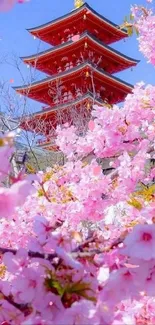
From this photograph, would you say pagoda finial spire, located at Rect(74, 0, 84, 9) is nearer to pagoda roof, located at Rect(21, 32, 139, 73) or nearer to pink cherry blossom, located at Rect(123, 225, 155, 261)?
pagoda roof, located at Rect(21, 32, 139, 73)

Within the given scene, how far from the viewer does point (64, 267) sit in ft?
3.81

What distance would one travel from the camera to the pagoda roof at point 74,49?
20.4 metres

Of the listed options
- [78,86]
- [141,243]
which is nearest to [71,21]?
[78,86]

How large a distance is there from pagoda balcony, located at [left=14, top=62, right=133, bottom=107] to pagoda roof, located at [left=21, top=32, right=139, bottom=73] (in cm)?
110

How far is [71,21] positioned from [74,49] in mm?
1599

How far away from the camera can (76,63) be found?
2180 centimetres

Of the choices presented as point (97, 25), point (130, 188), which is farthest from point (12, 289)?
point (97, 25)

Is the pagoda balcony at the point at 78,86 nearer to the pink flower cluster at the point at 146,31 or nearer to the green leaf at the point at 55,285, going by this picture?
the pink flower cluster at the point at 146,31

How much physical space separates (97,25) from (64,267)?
2200cm

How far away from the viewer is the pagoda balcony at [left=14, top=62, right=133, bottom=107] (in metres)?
20.1

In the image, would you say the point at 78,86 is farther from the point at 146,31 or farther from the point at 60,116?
the point at 146,31

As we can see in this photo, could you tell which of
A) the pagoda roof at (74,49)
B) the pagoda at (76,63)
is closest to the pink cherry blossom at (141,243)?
the pagoda at (76,63)

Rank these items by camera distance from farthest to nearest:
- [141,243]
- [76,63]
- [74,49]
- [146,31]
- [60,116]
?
[76,63] → [74,49] → [60,116] → [146,31] → [141,243]

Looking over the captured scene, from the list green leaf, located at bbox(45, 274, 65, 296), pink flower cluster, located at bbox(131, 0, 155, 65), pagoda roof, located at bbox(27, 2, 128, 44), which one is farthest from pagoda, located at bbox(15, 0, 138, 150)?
green leaf, located at bbox(45, 274, 65, 296)
